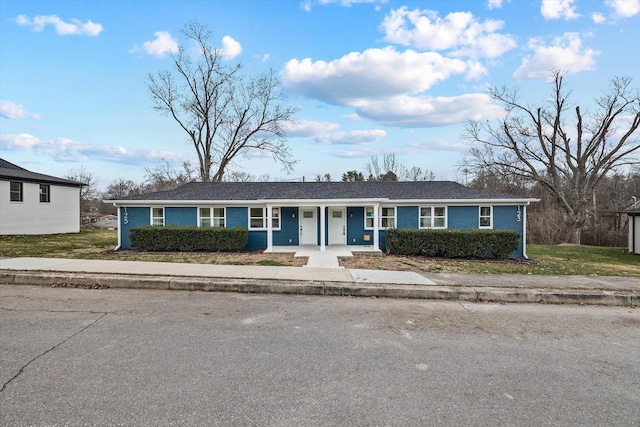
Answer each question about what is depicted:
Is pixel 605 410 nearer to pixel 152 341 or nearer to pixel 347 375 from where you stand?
pixel 347 375

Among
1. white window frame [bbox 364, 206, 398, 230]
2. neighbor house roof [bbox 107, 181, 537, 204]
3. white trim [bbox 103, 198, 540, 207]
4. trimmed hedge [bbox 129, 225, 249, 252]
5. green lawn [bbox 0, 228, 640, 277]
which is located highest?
neighbor house roof [bbox 107, 181, 537, 204]

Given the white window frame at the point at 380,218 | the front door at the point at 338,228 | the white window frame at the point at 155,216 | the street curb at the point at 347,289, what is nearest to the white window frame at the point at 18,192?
Answer: the white window frame at the point at 155,216

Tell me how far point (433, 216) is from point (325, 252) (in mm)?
5574

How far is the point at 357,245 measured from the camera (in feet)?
53.9

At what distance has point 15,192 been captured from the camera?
21.0 meters

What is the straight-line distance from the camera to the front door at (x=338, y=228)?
653 inches

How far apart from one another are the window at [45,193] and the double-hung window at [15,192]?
4.43 ft

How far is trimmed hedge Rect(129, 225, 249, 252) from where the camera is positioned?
14.6 metres

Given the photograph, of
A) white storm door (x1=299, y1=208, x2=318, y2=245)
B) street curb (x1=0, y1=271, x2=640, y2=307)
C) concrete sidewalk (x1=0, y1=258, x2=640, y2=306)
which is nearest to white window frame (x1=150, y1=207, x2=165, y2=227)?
white storm door (x1=299, y1=208, x2=318, y2=245)

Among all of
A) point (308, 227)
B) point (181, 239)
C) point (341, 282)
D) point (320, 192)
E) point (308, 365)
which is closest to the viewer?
point (308, 365)

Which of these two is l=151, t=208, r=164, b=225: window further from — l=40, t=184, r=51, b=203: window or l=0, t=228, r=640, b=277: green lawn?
l=40, t=184, r=51, b=203: window

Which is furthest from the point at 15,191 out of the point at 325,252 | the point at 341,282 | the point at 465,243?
the point at 465,243

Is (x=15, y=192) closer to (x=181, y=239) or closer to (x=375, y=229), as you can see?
(x=181, y=239)

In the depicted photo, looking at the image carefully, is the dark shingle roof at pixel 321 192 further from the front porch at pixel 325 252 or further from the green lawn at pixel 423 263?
the green lawn at pixel 423 263
